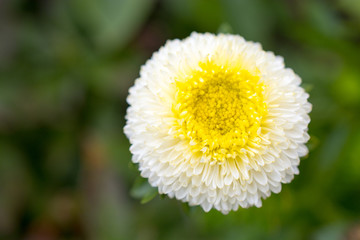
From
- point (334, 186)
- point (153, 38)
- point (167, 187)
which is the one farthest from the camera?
point (153, 38)

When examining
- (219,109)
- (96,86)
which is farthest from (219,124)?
(96,86)

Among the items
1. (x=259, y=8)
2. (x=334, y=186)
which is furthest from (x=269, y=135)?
Answer: (x=259, y=8)

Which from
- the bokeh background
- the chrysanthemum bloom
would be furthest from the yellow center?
the bokeh background

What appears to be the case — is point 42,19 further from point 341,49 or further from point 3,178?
point 341,49

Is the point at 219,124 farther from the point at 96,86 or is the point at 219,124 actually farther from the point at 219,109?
the point at 96,86

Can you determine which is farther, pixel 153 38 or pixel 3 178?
pixel 153 38

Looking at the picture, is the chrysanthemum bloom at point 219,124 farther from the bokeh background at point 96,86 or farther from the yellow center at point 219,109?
the bokeh background at point 96,86

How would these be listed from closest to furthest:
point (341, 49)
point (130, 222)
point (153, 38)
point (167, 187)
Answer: point (167, 187) < point (341, 49) < point (130, 222) < point (153, 38)

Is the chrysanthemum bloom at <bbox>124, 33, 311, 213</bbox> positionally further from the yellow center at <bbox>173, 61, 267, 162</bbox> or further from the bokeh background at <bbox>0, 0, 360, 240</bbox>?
the bokeh background at <bbox>0, 0, 360, 240</bbox>
